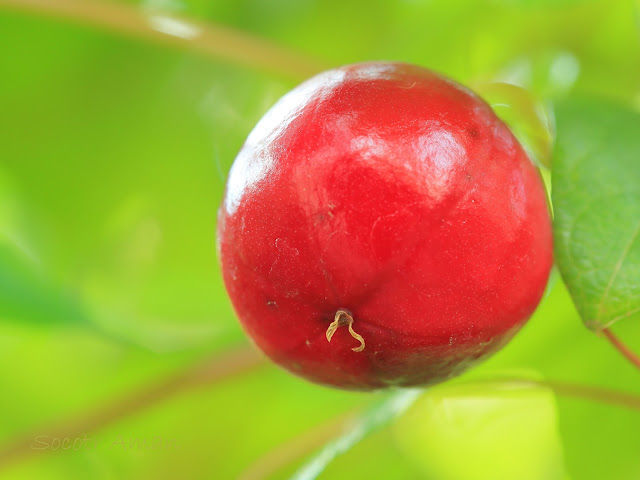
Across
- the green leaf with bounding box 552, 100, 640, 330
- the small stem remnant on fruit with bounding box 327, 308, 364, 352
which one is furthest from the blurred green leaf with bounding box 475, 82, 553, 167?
the small stem remnant on fruit with bounding box 327, 308, 364, 352

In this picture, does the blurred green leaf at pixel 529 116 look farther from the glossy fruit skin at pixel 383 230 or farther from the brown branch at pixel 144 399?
the brown branch at pixel 144 399

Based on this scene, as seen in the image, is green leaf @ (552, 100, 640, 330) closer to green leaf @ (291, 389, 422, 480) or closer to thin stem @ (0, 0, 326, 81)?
green leaf @ (291, 389, 422, 480)

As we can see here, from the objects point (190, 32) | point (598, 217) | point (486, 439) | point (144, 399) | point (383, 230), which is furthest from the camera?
point (486, 439)

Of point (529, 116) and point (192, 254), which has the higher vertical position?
point (529, 116)

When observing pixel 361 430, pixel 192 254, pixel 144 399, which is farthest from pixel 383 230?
pixel 192 254

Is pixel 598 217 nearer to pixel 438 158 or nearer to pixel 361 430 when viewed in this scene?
Result: pixel 438 158

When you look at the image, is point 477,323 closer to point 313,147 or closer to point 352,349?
point 352,349
